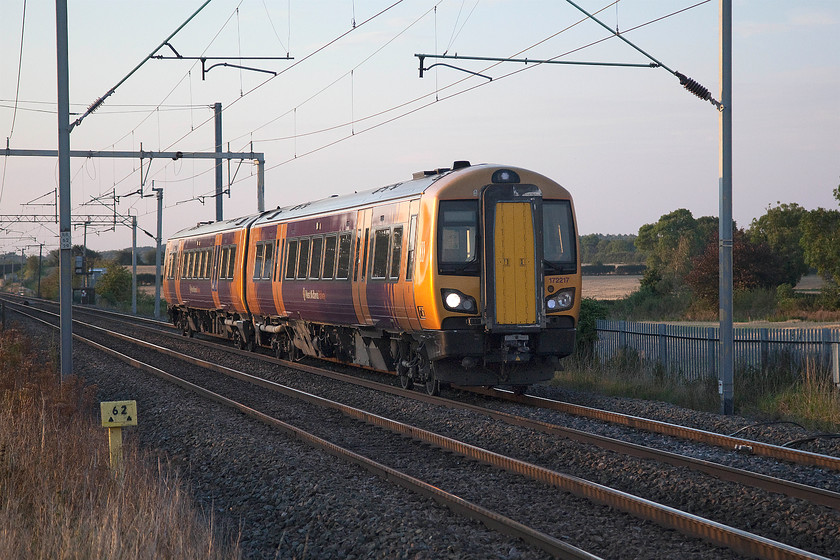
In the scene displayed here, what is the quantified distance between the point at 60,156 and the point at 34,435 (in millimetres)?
8017

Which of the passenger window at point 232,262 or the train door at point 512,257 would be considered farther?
the passenger window at point 232,262

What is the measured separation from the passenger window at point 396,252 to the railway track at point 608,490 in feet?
8.31

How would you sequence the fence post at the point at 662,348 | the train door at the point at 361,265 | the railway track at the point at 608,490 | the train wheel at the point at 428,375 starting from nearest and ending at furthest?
1. the railway track at the point at 608,490
2. the train wheel at the point at 428,375
3. the train door at the point at 361,265
4. the fence post at the point at 662,348

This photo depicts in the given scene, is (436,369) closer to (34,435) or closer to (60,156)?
(34,435)

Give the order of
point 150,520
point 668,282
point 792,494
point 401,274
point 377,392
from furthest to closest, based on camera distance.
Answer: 1. point 668,282
2. point 377,392
3. point 401,274
4. point 792,494
5. point 150,520

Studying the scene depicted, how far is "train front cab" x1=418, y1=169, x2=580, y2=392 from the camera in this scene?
1330cm

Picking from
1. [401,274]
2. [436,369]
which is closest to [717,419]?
[436,369]

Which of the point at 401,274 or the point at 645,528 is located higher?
the point at 401,274

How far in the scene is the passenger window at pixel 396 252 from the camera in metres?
14.5

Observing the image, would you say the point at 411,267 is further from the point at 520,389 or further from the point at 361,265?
the point at 520,389

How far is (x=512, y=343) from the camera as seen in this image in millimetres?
13367

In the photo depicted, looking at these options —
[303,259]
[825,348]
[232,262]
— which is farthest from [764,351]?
[232,262]

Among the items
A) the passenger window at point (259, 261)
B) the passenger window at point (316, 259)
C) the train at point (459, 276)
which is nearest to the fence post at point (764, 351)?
the train at point (459, 276)

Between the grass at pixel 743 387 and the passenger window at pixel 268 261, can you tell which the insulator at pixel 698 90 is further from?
the passenger window at pixel 268 261
